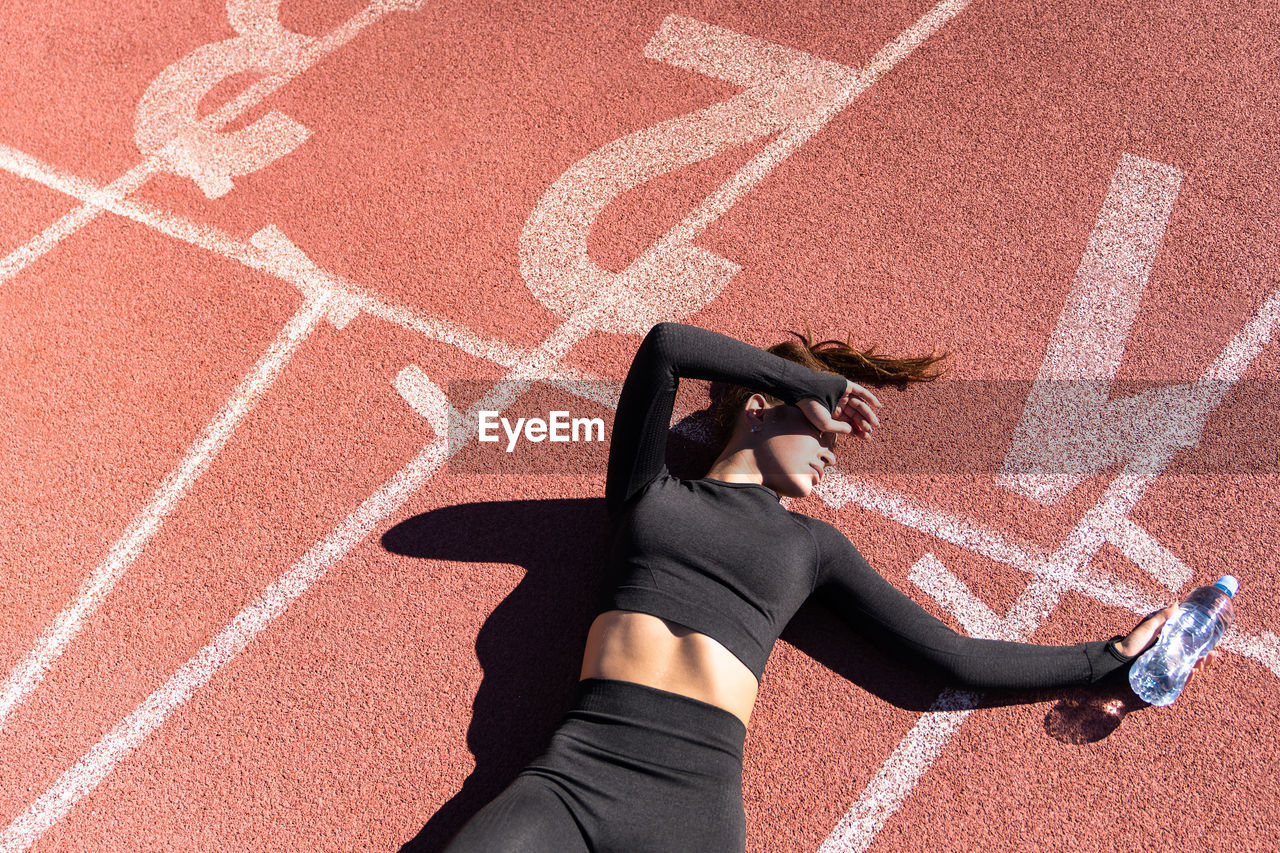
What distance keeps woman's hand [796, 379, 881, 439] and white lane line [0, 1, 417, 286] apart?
13.1 ft

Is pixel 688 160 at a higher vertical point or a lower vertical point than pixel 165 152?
lower

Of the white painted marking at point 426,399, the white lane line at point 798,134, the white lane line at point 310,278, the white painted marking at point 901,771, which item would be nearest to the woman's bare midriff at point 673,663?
the white painted marking at point 901,771

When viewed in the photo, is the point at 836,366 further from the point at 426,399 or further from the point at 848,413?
the point at 426,399

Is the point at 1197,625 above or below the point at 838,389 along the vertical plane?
below

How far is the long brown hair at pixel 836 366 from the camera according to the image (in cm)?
410

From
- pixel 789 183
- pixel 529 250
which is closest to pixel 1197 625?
pixel 789 183

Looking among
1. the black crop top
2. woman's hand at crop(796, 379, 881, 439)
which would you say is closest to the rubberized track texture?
the black crop top

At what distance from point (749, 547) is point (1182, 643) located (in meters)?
2.10

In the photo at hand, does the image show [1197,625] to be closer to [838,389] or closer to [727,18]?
[838,389]

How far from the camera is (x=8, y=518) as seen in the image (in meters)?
4.20

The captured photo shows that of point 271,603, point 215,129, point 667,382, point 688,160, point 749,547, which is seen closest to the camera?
point 749,547

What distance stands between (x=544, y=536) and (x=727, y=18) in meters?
3.65

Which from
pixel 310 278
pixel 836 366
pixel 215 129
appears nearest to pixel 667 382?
pixel 836 366

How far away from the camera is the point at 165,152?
5.14 metres
